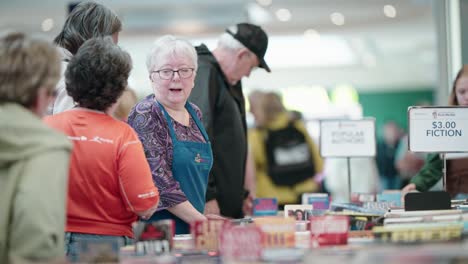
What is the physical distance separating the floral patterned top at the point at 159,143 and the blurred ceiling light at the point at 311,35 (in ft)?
45.4

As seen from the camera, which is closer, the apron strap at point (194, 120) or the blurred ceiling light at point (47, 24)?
the apron strap at point (194, 120)

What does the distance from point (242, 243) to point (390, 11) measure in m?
13.6

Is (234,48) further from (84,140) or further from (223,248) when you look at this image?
(223,248)

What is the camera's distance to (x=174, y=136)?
3891 mm

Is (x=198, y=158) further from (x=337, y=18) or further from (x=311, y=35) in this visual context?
(x=311, y=35)

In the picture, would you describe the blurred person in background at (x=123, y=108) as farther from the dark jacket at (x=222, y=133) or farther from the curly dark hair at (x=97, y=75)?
the curly dark hair at (x=97, y=75)

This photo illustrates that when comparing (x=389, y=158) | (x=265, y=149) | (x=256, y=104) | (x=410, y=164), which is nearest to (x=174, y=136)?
(x=265, y=149)

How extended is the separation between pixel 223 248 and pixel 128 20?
12993 mm

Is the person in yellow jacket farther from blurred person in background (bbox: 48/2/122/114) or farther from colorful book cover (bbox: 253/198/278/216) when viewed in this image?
blurred person in background (bbox: 48/2/122/114)

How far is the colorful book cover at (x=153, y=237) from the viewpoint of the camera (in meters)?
2.96

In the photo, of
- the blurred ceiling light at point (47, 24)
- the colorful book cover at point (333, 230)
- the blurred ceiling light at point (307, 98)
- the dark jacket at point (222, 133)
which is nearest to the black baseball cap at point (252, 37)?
the dark jacket at point (222, 133)

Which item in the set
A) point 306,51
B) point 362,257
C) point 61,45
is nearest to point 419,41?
point 306,51

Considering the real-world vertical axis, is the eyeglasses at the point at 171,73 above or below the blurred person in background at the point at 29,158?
above

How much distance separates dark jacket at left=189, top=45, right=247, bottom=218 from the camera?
16.3 feet
